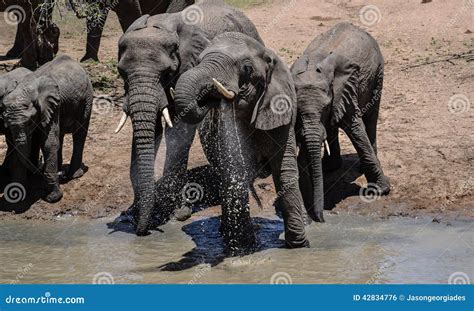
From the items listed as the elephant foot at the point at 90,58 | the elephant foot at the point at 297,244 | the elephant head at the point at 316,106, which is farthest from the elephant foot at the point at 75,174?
the elephant foot at the point at 90,58

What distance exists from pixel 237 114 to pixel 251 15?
1246 cm

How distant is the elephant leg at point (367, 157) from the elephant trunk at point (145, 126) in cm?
Answer: 263

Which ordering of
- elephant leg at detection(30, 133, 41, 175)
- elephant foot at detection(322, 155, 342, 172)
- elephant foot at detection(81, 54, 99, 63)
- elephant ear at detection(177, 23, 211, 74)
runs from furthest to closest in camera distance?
elephant foot at detection(81, 54, 99, 63) < elephant foot at detection(322, 155, 342, 172) < elephant leg at detection(30, 133, 41, 175) < elephant ear at detection(177, 23, 211, 74)

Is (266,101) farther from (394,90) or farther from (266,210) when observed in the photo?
(394,90)

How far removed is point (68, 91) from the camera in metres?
12.0

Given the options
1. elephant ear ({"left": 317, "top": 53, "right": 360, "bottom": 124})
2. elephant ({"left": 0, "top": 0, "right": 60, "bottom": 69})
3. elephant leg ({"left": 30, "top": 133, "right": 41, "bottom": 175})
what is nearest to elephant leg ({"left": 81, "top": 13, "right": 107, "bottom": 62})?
elephant ({"left": 0, "top": 0, "right": 60, "bottom": 69})

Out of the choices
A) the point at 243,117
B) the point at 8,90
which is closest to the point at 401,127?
the point at 243,117

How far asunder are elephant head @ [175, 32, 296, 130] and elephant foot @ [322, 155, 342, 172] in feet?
9.85

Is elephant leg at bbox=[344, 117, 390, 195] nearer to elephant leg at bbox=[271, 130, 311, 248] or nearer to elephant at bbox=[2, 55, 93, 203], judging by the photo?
elephant leg at bbox=[271, 130, 311, 248]

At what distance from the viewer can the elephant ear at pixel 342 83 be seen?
10.8 metres

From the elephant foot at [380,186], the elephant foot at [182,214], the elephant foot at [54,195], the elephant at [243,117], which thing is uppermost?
the elephant at [243,117]

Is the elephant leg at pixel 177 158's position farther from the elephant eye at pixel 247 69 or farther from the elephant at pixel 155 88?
the elephant eye at pixel 247 69

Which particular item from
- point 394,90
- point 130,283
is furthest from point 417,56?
point 130,283

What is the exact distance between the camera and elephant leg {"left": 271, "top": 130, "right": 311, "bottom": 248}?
8891 mm
